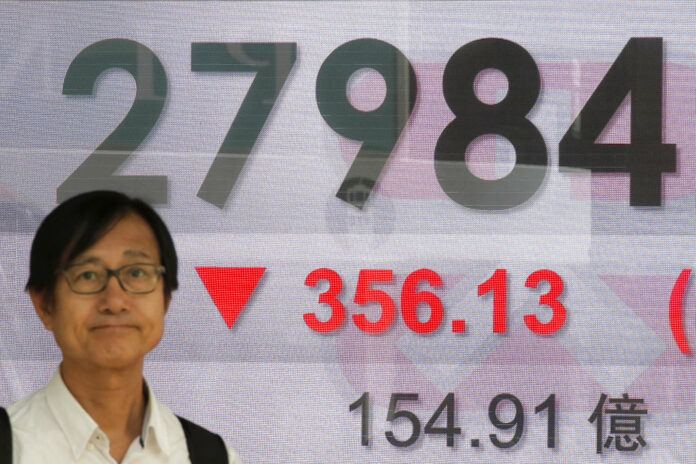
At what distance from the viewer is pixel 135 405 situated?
162cm

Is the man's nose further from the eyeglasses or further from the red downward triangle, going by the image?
the red downward triangle

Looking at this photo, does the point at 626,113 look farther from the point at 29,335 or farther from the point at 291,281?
the point at 29,335

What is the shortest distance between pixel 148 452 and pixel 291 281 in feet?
3.61

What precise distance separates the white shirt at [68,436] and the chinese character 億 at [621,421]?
4.31ft

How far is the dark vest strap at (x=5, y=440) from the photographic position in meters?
1.44

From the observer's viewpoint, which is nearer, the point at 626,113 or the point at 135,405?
the point at 135,405

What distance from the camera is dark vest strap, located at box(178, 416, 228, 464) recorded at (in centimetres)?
159

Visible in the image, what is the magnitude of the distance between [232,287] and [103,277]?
3.63ft

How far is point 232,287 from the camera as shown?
264 cm

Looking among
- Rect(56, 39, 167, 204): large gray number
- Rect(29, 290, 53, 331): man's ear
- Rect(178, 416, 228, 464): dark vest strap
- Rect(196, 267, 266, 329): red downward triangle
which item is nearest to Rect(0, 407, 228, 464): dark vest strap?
Rect(178, 416, 228, 464): dark vest strap

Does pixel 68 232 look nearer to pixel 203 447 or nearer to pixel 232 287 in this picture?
pixel 203 447

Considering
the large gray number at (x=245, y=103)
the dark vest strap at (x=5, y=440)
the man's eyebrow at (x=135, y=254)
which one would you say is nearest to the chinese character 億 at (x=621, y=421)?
the large gray number at (x=245, y=103)

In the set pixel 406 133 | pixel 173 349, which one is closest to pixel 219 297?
pixel 173 349

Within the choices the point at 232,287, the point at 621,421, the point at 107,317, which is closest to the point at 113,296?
the point at 107,317
